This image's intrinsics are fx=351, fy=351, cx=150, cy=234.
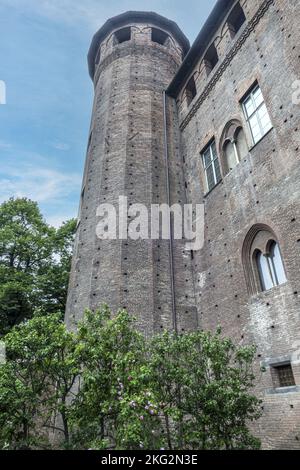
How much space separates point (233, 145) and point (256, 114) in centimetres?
145

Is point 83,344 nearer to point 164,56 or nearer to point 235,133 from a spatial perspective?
point 235,133

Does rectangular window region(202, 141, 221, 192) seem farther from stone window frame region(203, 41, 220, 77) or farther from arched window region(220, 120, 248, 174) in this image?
stone window frame region(203, 41, 220, 77)

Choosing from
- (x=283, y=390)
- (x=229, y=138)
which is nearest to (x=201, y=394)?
(x=283, y=390)

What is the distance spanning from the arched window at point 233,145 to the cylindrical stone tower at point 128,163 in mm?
3271

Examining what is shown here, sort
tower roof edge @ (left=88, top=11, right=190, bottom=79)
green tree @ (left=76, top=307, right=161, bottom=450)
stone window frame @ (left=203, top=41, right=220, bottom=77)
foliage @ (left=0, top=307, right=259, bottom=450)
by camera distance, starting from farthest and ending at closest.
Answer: tower roof edge @ (left=88, top=11, right=190, bottom=79), stone window frame @ (left=203, top=41, right=220, bottom=77), foliage @ (left=0, top=307, right=259, bottom=450), green tree @ (left=76, top=307, right=161, bottom=450)

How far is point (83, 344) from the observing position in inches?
273

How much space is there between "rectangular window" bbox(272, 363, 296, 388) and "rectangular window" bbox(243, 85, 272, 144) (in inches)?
267

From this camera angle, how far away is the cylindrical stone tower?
1277cm

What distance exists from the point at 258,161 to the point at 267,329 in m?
5.14

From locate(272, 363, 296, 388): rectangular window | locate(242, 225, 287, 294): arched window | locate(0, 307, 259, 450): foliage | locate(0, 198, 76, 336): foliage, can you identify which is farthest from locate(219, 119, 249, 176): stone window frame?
locate(0, 198, 76, 336): foliage

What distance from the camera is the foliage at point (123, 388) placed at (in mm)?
6137

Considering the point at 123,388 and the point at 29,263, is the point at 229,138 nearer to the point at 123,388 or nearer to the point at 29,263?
the point at 123,388

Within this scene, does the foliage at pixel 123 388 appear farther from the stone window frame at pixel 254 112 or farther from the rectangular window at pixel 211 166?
the rectangular window at pixel 211 166

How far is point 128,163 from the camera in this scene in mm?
15727
